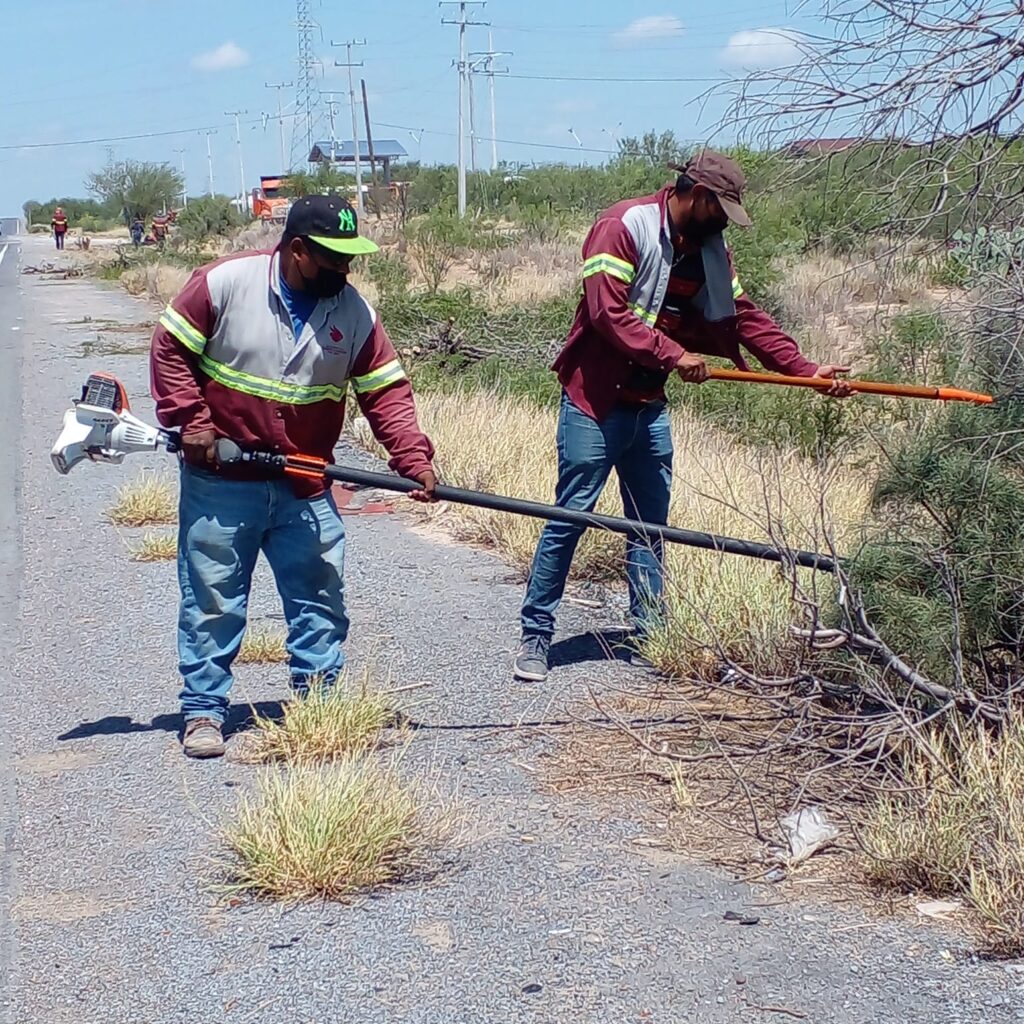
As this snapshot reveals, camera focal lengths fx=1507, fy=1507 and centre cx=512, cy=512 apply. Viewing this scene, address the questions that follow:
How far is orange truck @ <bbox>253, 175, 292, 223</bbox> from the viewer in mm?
65438

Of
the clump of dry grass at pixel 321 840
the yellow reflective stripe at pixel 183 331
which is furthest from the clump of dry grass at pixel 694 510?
the yellow reflective stripe at pixel 183 331

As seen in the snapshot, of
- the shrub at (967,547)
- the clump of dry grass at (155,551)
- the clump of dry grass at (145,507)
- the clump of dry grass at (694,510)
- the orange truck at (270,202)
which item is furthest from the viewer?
the orange truck at (270,202)

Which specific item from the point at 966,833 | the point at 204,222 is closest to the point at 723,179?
the point at 966,833

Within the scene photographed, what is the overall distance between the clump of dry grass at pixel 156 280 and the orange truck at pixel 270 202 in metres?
8.23

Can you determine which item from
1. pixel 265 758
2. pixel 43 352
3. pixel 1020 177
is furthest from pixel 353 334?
pixel 43 352

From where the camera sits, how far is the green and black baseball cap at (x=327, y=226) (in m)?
4.89

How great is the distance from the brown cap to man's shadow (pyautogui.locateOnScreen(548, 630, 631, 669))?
1756 millimetres

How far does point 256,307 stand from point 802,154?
184cm

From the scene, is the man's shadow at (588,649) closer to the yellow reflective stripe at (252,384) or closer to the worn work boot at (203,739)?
the worn work boot at (203,739)

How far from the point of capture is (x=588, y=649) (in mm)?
6406

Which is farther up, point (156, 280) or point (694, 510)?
point (156, 280)

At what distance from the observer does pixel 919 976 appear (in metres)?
3.59

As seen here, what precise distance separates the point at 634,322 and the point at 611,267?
0.73ft

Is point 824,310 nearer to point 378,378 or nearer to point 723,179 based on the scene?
point 723,179
